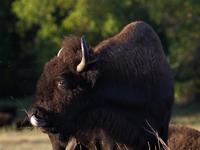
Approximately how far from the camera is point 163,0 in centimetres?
2367

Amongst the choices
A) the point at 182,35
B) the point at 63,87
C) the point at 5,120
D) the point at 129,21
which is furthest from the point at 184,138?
the point at 129,21

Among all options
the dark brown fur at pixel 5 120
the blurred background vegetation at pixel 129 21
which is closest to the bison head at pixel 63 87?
the dark brown fur at pixel 5 120

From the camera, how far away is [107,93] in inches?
185

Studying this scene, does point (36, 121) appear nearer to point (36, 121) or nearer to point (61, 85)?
point (36, 121)

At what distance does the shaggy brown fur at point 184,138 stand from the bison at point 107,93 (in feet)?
5.10

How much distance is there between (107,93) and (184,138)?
280cm

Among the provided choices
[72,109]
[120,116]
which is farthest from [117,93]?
[72,109]

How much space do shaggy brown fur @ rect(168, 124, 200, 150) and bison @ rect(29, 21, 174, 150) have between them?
1.56 metres

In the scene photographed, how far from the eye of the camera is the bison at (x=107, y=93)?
436cm

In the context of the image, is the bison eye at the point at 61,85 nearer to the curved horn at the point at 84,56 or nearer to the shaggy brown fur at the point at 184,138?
the curved horn at the point at 84,56

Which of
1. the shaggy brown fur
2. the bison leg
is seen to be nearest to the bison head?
the bison leg

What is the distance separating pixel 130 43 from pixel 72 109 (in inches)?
57.0

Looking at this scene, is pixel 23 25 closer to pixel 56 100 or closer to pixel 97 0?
pixel 97 0

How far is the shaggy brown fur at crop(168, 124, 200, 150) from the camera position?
6568mm
